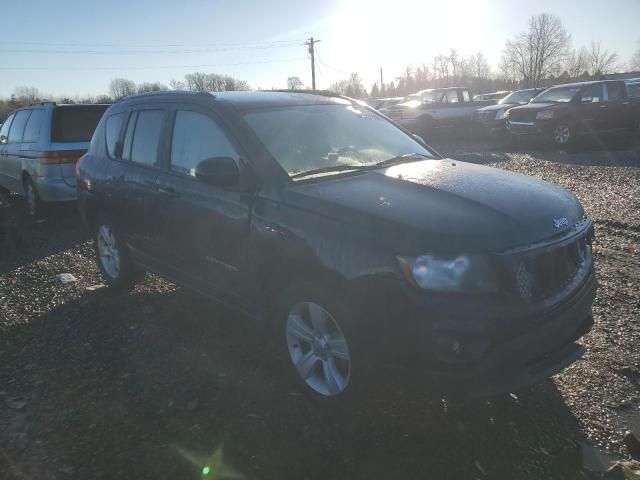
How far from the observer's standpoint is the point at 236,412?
10.1 ft

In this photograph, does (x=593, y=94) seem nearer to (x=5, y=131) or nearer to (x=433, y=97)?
(x=433, y=97)

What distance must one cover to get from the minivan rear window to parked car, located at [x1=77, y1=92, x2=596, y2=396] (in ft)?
13.8

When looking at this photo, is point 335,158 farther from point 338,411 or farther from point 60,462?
point 60,462

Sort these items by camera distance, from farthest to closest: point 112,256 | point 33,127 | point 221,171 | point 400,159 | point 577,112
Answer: point 577,112 → point 33,127 → point 112,256 → point 400,159 → point 221,171

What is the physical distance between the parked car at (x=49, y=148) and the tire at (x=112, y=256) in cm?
299

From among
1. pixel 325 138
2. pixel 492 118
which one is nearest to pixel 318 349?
pixel 325 138

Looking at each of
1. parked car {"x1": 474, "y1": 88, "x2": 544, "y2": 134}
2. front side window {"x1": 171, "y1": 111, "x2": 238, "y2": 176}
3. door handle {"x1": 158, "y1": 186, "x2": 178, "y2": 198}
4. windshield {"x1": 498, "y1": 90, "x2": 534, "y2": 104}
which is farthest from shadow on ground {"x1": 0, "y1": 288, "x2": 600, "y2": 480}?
windshield {"x1": 498, "y1": 90, "x2": 534, "y2": 104}

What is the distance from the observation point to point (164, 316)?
4602 mm

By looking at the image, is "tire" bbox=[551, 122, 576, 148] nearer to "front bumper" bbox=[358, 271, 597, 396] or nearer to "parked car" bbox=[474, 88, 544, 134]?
"parked car" bbox=[474, 88, 544, 134]

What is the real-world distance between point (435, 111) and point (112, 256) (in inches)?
638

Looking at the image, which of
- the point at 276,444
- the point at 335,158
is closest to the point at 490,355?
the point at 276,444

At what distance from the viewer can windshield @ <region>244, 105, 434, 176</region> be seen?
3439 mm

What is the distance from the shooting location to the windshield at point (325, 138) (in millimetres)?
3439

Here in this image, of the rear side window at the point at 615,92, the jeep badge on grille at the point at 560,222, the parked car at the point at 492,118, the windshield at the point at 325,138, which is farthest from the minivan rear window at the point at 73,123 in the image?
the rear side window at the point at 615,92
